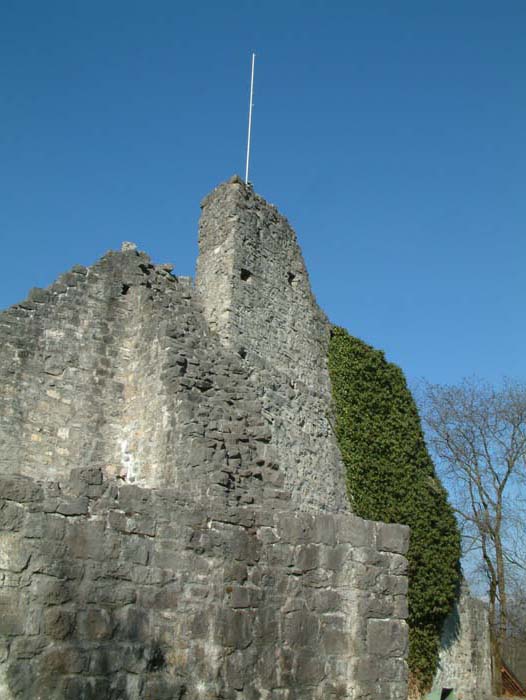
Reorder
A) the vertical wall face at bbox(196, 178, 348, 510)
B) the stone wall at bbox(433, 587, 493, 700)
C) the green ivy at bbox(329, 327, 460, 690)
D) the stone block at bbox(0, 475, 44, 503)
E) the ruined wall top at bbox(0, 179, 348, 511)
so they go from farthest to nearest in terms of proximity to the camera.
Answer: the stone wall at bbox(433, 587, 493, 700) → the green ivy at bbox(329, 327, 460, 690) → the vertical wall face at bbox(196, 178, 348, 510) → the ruined wall top at bbox(0, 179, 348, 511) → the stone block at bbox(0, 475, 44, 503)

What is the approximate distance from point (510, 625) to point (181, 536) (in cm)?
2415

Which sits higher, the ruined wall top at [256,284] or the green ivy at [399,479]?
the ruined wall top at [256,284]

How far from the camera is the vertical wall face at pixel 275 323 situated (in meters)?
17.0

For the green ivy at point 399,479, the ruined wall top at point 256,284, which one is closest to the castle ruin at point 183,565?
the ruined wall top at point 256,284

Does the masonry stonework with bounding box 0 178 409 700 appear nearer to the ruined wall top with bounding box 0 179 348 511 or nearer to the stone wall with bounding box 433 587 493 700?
the ruined wall top with bounding box 0 179 348 511

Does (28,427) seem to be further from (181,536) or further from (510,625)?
(510,625)

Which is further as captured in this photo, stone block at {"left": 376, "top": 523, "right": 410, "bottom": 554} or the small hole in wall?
stone block at {"left": 376, "top": 523, "right": 410, "bottom": 554}

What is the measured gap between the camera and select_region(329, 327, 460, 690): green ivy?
18953mm

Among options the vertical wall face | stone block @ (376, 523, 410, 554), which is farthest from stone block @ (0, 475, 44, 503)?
the vertical wall face

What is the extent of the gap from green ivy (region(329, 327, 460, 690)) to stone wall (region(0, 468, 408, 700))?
490 inches

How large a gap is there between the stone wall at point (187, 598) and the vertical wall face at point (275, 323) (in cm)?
1035

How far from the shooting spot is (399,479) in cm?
1984

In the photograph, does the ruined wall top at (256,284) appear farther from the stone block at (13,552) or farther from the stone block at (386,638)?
the stone block at (13,552)

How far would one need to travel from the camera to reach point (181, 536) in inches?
229
